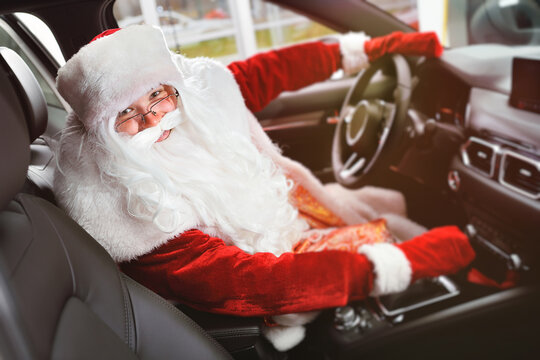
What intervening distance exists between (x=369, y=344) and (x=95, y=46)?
100 centimetres

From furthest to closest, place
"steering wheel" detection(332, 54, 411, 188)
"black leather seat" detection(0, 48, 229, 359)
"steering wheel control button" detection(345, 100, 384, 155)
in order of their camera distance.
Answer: "steering wheel control button" detection(345, 100, 384, 155) < "steering wheel" detection(332, 54, 411, 188) < "black leather seat" detection(0, 48, 229, 359)

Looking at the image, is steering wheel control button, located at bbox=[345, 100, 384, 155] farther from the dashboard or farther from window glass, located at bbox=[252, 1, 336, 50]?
window glass, located at bbox=[252, 1, 336, 50]

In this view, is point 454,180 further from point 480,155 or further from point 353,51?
point 353,51

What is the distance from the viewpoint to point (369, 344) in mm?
1164

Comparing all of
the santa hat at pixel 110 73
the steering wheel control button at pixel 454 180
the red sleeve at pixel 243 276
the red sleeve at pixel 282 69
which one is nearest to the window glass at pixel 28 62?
the santa hat at pixel 110 73

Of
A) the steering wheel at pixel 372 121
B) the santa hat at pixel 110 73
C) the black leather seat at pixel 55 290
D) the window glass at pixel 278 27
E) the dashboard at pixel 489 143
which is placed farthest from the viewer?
the window glass at pixel 278 27

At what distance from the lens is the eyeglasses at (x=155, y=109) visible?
93 cm

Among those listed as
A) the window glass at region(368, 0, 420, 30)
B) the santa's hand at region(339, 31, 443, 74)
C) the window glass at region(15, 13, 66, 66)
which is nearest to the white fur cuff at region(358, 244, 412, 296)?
the santa's hand at region(339, 31, 443, 74)

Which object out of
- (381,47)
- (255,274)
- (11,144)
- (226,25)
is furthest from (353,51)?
(11,144)

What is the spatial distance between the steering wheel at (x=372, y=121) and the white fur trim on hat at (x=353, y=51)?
9cm

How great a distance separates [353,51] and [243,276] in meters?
0.98

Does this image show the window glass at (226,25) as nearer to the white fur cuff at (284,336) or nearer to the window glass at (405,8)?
the window glass at (405,8)

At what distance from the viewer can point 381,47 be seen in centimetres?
154

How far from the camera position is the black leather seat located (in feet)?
2.02
